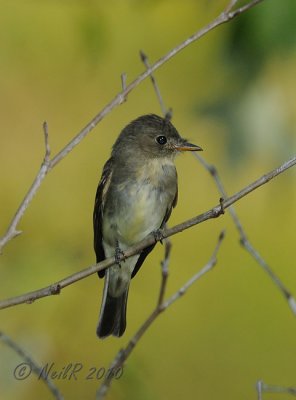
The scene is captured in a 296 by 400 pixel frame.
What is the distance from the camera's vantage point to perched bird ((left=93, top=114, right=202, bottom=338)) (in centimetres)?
514

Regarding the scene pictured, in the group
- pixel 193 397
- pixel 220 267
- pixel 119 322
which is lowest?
pixel 193 397

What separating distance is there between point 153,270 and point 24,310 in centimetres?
272

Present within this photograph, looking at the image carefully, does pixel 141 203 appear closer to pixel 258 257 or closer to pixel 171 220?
pixel 258 257

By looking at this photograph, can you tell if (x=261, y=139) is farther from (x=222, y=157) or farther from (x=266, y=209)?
(x=266, y=209)

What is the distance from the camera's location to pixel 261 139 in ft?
13.0

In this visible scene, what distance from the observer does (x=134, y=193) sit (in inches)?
202

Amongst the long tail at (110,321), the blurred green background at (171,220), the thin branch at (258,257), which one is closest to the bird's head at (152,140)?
the blurred green background at (171,220)

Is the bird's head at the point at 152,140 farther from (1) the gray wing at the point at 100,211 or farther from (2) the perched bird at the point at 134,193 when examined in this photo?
(1) the gray wing at the point at 100,211

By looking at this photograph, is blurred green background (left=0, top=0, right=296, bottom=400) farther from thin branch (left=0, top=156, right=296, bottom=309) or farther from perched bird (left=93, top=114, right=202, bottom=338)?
thin branch (left=0, top=156, right=296, bottom=309)

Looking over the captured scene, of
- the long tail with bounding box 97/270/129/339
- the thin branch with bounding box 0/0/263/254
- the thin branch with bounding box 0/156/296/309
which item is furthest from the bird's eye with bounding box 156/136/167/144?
the thin branch with bounding box 0/0/263/254

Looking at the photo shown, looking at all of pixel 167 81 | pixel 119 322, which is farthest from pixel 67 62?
pixel 119 322

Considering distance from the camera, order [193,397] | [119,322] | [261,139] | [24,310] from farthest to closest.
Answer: [193,397], [119,322], [24,310], [261,139]

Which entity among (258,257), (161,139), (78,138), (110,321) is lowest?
(110,321)

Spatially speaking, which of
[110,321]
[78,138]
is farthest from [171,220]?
[78,138]
